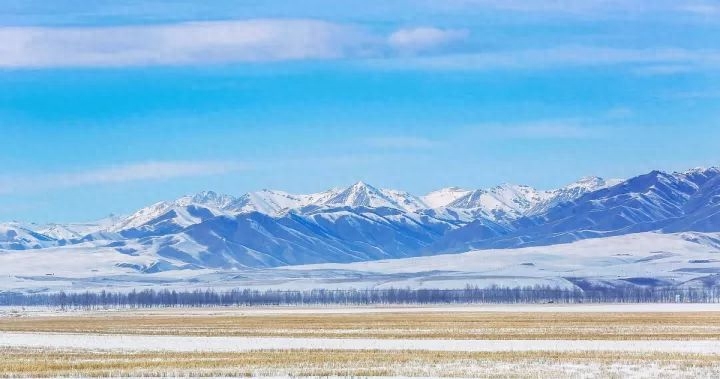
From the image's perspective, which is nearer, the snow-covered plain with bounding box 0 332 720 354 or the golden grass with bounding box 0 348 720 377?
the golden grass with bounding box 0 348 720 377

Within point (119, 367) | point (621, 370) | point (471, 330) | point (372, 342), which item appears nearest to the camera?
point (621, 370)

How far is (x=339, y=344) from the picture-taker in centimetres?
6322

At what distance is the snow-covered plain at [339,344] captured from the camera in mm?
57094

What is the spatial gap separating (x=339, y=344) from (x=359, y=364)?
1567 centimetres

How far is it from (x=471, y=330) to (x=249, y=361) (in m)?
32.9

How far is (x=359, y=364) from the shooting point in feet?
156

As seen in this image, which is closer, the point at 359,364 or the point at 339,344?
the point at 359,364

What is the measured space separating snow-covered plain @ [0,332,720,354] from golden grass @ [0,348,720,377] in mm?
3983

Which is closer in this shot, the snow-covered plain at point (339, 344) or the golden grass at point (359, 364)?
the golden grass at point (359, 364)

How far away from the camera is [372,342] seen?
65312 mm

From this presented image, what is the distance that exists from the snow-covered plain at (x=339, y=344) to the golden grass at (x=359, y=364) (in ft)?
13.1

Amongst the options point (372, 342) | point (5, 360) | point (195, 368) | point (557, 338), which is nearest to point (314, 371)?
point (195, 368)

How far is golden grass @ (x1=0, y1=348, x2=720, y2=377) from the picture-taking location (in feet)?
145

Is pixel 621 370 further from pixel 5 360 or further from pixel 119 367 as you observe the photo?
pixel 5 360
